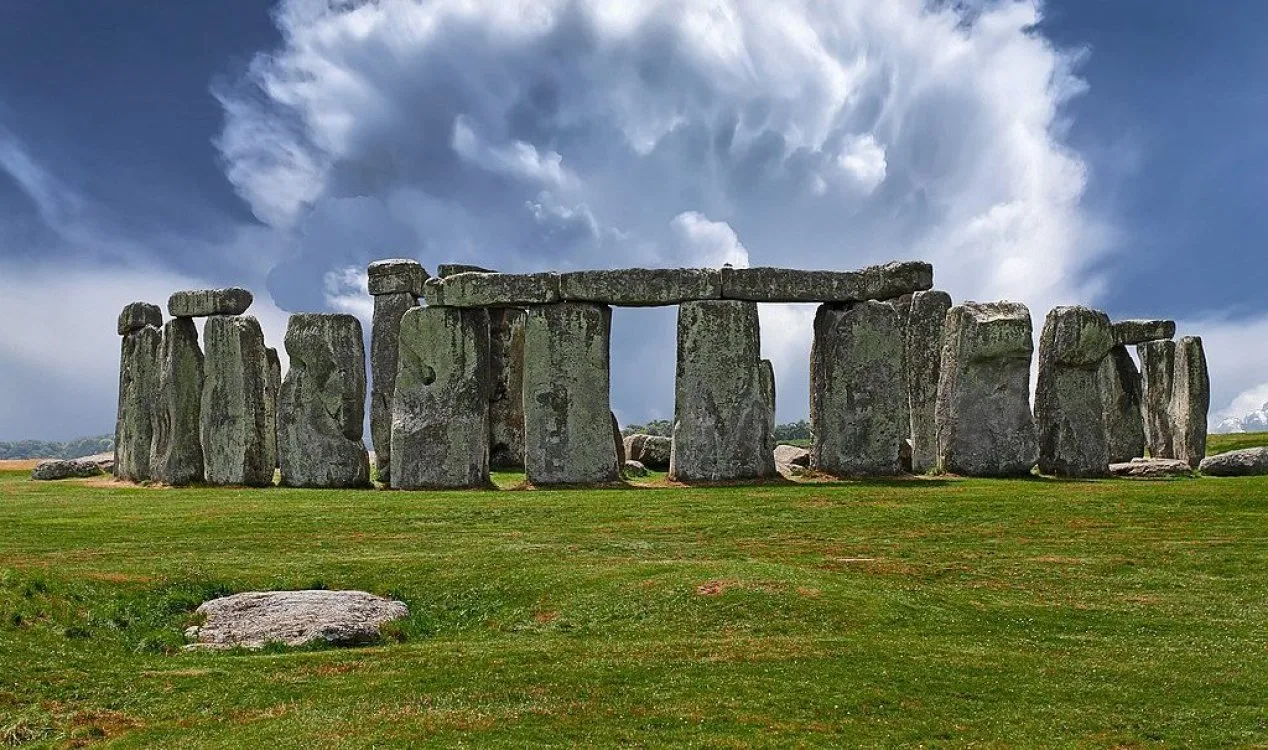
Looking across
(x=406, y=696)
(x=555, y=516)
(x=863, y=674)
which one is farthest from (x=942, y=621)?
(x=555, y=516)

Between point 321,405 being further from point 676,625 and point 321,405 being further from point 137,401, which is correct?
point 676,625

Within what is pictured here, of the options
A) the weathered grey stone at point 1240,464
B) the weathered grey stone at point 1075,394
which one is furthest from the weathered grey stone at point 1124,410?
the weathered grey stone at point 1075,394

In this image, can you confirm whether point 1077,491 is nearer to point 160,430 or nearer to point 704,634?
point 704,634

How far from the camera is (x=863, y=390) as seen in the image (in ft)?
92.2

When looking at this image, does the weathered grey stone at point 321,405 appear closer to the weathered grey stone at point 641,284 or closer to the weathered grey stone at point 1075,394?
the weathered grey stone at point 641,284

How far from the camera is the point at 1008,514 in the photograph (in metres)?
21.4

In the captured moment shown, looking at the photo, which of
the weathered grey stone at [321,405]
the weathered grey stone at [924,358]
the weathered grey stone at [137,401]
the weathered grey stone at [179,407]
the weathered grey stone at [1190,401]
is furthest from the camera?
the weathered grey stone at [1190,401]

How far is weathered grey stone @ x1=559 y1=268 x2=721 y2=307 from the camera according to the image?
27656 mm

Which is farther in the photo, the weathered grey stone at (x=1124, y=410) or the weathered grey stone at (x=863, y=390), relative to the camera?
the weathered grey stone at (x=1124, y=410)

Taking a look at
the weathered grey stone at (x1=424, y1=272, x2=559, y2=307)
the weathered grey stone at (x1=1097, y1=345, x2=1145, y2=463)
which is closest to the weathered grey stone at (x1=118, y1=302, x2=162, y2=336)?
the weathered grey stone at (x1=424, y1=272, x2=559, y2=307)

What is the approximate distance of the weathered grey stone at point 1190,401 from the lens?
3612cm

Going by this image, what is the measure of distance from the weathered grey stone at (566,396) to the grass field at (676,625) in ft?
16.0

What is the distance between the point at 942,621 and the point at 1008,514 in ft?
26.8

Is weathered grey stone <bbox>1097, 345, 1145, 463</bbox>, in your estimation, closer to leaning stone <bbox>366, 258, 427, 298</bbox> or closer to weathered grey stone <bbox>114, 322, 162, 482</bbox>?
leaning stone <bbox>366, 258, 427, 298</bbox>
